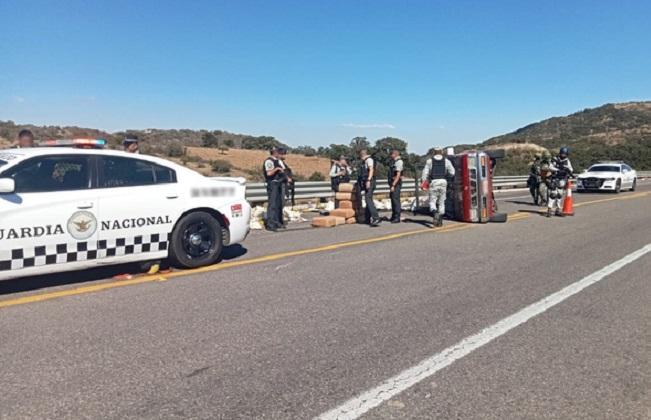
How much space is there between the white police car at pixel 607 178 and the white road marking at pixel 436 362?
1981 cm

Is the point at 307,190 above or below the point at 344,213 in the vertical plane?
above

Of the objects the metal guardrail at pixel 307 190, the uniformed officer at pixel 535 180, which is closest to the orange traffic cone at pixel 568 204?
the uniformed officer at pixel 535 180

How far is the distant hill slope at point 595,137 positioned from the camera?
207 feet

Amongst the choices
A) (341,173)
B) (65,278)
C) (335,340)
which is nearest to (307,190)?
(341,173)

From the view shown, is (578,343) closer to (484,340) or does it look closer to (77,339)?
(484,340)

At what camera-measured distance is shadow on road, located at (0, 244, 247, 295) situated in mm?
5398

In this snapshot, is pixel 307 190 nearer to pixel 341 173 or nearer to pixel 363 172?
pixel 341 173

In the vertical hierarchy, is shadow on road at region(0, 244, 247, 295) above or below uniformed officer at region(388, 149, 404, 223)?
below

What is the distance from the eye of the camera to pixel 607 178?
22.7 meters

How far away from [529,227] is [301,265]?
6.27 m

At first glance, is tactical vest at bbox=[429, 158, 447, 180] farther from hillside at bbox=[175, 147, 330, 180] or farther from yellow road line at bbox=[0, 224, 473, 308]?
hillside at bbox=[175, 147, 330, 180]

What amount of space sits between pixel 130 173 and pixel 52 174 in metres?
0.85

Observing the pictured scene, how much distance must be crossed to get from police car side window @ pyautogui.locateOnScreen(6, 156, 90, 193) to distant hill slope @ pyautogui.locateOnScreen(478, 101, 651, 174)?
4195cm

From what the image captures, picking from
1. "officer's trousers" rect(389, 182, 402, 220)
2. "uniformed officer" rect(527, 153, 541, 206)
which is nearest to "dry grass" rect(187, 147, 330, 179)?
"uniformed officer" rect(527, 153, 541, 206)
